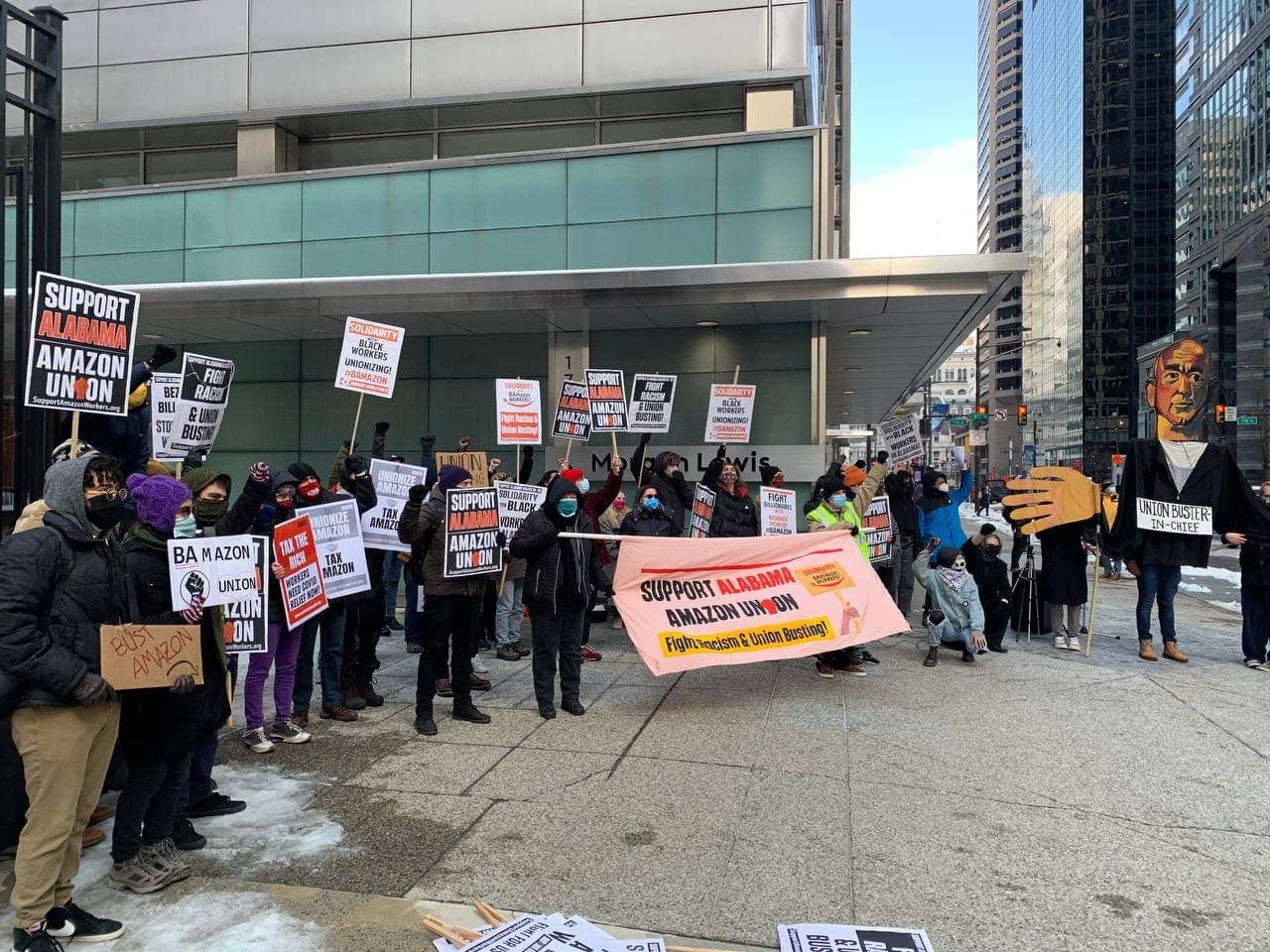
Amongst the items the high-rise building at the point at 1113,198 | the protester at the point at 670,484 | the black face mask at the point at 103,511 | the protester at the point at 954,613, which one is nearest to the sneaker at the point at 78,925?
the black face mask at the point at 103,511

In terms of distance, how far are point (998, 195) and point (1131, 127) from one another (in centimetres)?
4780

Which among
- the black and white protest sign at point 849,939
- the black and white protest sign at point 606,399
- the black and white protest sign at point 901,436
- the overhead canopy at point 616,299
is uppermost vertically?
the overhead canopy at point 616,299

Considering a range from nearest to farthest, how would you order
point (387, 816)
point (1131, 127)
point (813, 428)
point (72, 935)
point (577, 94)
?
point (72, 935)
point (387, 816)
point (813, 428)
point (577, 94)
point (1131, 127)

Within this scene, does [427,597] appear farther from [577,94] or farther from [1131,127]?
[1131,127]

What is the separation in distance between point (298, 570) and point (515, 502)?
2828 millimetres

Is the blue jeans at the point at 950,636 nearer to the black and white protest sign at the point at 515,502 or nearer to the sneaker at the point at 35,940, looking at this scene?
the black and white protest sign at the point at 515,502

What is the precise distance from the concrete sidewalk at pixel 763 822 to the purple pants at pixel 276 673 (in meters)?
0.27

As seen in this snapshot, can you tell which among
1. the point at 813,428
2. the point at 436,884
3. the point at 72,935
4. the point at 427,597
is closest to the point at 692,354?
the point at 813,428

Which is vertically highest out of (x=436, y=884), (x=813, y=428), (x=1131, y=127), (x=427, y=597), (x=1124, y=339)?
(x=1131, y=127)

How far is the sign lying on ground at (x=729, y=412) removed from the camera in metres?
11.3

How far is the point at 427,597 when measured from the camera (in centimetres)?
646

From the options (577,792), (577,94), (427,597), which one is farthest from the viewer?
(577,94)

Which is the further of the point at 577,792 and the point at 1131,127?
the point at 1131,127

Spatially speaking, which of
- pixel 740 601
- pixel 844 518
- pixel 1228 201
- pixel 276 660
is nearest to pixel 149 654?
pixel 276 660
